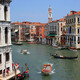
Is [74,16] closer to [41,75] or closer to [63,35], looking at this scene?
[63,35]

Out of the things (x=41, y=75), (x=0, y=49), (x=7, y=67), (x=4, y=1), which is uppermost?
(x=4, y=1)

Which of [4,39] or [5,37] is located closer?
[4,39]

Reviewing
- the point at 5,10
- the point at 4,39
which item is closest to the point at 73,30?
the point at 5,10

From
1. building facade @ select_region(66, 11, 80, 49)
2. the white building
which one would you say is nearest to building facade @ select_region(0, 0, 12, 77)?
the white building

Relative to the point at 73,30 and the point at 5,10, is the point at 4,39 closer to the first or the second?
the point at 5,10

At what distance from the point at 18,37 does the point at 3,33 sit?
4516cm

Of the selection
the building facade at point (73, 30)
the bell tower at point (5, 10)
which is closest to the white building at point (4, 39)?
the bell tower at point (5, 10)

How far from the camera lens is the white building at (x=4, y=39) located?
9539 millimetres

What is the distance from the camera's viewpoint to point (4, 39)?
9.75m

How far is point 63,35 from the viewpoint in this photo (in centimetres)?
3409

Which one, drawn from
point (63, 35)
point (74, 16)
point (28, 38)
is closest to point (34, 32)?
point (28, 38)

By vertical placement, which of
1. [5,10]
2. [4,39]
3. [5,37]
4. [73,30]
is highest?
[5,10]

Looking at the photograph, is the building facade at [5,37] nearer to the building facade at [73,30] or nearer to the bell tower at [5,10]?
the bell tower at [5,10]

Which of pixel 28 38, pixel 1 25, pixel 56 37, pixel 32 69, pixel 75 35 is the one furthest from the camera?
pixel 28 38
